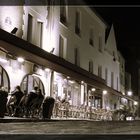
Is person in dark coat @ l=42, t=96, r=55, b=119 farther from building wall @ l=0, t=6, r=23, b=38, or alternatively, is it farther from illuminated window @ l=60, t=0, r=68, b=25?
illuminated window @ l=60, t=0, r=68, b=25

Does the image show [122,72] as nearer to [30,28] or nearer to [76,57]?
[76,57]

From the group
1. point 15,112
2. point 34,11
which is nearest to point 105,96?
point 34,11

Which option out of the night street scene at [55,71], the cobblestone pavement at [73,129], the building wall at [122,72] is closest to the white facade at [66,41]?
the night street scene at [55,71]

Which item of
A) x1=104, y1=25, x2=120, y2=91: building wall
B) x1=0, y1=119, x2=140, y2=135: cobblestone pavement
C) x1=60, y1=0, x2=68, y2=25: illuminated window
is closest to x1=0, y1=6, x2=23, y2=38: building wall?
x1=60, y1=0, x2=68, y2=25: illuminated window

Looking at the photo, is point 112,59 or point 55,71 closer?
point 55,71

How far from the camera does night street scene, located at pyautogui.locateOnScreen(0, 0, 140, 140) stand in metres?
1.72

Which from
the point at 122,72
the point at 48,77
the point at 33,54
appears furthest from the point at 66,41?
the point at 122,72

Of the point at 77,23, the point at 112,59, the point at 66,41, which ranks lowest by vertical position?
the point at 66,41

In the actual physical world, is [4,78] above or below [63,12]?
below

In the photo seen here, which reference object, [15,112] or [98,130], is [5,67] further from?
[98,130]

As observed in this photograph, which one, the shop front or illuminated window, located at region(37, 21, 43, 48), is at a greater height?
illuminated window, located at region(37, 21, 43, 48)

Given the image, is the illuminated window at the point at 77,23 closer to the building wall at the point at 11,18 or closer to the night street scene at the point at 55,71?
the night street scene at the point at 55,71

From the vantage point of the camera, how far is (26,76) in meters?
17.2

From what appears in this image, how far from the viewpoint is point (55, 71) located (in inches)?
719
